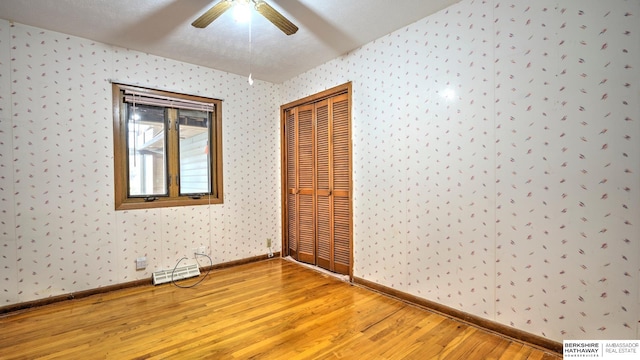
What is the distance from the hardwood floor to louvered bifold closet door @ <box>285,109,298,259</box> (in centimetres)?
113

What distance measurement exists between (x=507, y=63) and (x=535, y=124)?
0.49 m

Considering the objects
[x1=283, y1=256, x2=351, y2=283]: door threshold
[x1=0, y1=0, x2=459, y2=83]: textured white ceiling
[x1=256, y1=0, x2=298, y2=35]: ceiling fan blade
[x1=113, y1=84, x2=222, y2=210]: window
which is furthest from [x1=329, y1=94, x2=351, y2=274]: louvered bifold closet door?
[x1=113, y1=84, x2=222, y2=210]: window

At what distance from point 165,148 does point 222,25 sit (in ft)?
5.20

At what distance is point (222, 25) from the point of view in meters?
2.61

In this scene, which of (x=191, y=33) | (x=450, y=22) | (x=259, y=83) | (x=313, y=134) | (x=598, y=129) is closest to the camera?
(x=598, y=129)

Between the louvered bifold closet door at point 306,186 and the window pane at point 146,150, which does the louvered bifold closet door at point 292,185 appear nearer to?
the louvered bifold closet door at point 306,186

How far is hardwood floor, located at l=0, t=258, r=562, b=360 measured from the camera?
1.91m

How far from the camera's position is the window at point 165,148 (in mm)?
3113

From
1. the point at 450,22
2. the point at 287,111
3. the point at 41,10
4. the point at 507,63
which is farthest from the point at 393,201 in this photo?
the point at 41,10

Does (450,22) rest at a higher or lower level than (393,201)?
higher

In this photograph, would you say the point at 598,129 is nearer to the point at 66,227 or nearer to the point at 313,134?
the point at 313,134

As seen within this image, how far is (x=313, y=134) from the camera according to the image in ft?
12.2

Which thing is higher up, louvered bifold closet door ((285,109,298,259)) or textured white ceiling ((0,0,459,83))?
textured white ceiling ((0,0,459,83))

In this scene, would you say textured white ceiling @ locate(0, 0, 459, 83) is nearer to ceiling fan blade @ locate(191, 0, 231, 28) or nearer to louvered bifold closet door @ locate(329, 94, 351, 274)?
ceiling fan blade @ locate(191, 0, 231, 28)
